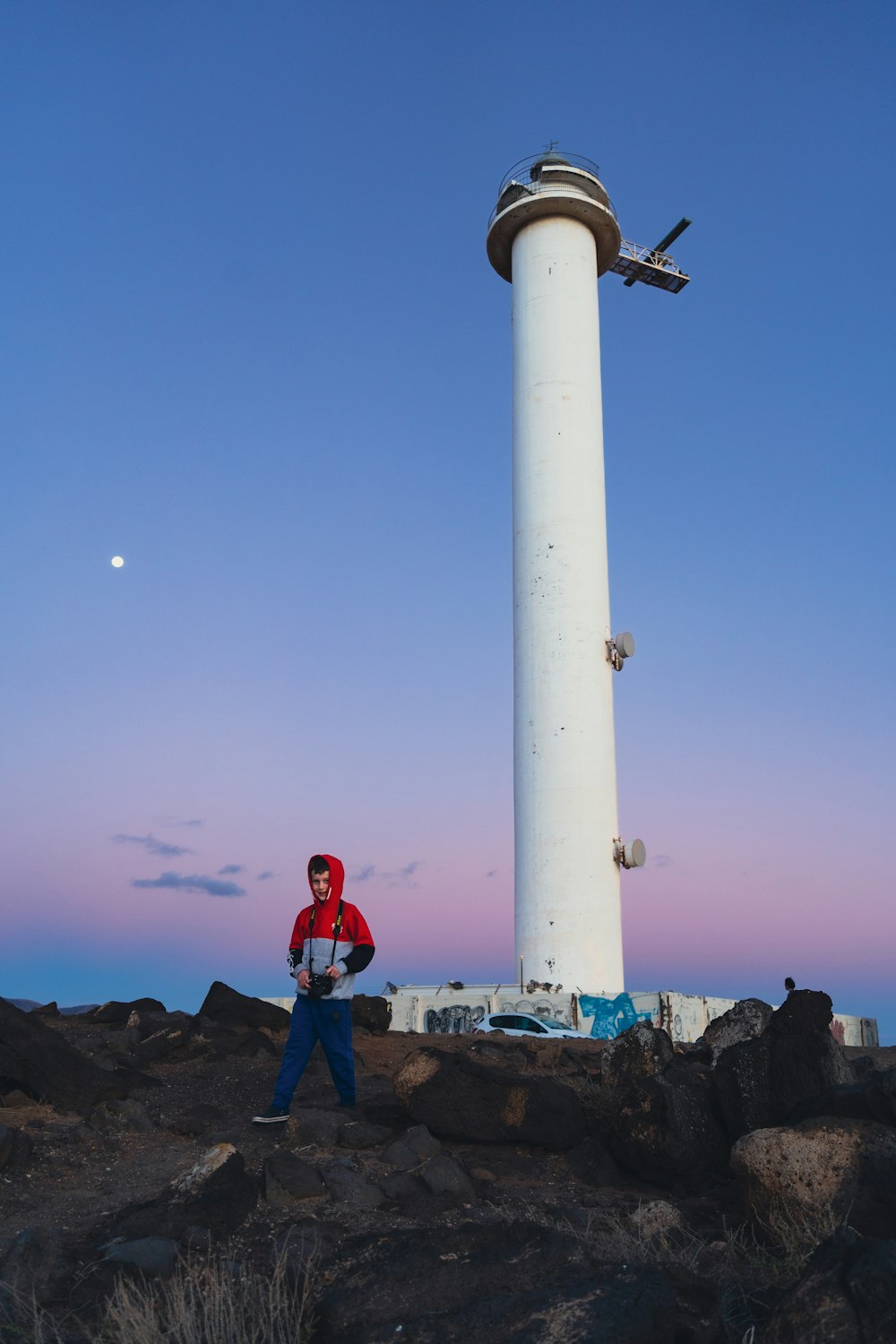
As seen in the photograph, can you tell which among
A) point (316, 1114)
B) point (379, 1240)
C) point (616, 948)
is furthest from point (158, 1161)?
point (616, 948)

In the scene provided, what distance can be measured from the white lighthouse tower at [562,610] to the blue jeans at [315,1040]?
1669 cm

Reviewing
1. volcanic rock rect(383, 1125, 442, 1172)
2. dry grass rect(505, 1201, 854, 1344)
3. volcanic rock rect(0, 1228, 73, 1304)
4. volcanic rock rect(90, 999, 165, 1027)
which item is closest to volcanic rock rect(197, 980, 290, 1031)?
volcanic rock rect(90, 999, 165, 1027)

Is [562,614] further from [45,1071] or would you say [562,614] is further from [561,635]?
[45,1071]

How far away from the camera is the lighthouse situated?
2605cm

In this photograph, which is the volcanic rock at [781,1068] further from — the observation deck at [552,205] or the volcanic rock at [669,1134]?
the observation deck at [552,205]

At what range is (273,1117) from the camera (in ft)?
28.8

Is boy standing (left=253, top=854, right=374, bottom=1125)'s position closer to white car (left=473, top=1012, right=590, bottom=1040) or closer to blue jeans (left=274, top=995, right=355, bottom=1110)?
blue jeans (left=274, top=995, right=355, bottom=1110)

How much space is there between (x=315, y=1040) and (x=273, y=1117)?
0.71 m

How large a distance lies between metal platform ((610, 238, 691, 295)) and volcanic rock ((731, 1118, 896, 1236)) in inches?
1440

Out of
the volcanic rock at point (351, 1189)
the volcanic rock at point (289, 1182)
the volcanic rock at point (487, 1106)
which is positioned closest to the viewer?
the volcanic rock at point (289, 1182)

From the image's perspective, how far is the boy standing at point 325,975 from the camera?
9031 mm

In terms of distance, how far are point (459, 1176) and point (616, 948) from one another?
19708mm

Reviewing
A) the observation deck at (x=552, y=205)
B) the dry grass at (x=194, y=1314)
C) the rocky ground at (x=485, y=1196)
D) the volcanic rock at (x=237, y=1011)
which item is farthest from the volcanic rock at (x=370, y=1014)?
the observation deck at (x=552, y=205)

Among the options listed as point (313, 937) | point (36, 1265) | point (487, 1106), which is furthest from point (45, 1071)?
point (36, 1265)
